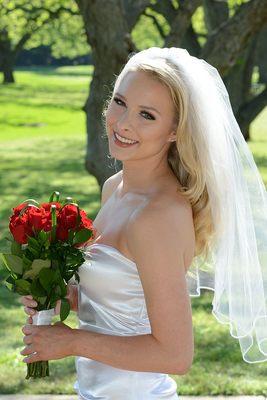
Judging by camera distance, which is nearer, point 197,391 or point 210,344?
point 197,391

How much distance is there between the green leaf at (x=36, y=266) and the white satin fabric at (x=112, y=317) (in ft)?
0.42

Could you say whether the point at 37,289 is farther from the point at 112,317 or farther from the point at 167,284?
the point at 167,284

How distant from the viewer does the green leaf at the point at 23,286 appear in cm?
280

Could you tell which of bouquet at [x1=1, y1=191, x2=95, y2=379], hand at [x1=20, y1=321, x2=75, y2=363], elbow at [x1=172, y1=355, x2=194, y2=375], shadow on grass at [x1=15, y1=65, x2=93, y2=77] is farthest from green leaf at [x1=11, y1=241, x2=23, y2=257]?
shadow on grass at [x1=15, y1=65, x2=93, y2=77]

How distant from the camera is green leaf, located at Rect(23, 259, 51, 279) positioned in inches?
109

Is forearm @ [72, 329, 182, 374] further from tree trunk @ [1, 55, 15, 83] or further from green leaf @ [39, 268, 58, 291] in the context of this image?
tree trunk @ [1, 55, 15, 83]

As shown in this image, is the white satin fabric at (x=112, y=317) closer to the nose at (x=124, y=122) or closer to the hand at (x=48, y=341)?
the hand at (x=48, y=341)

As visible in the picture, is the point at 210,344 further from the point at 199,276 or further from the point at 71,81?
the point at 71,81

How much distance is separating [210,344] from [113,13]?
270 cm

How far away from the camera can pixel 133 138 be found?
2.76 meters

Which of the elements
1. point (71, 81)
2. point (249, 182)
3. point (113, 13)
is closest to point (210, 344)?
point (113, 13)

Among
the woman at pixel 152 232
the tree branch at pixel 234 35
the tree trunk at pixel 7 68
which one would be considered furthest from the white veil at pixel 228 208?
the tree trunk at pixel 7 68

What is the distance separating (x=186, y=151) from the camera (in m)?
2.76

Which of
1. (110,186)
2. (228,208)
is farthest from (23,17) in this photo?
(228,208)
